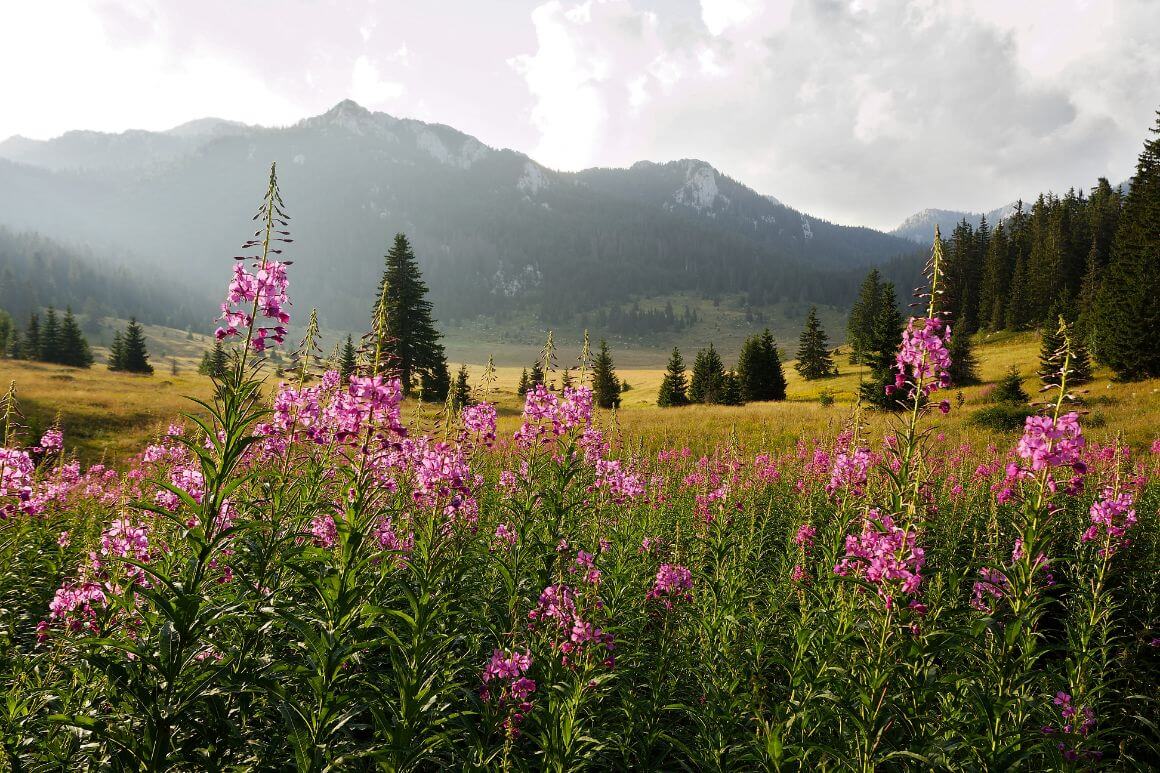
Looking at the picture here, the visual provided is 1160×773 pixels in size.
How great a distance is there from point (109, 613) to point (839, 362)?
88063 millimetres

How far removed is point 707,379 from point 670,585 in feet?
173

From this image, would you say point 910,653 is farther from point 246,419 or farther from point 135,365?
point 135,365

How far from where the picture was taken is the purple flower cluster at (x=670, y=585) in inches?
218

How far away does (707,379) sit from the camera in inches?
2226

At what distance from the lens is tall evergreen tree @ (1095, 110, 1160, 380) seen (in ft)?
119

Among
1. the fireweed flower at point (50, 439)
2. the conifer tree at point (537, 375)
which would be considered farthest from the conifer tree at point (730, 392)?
the fireweed flower at point (50, 439)

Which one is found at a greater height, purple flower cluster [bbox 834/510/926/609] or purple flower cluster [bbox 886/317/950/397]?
purple flower cluster [bbox 886/317/950/397]

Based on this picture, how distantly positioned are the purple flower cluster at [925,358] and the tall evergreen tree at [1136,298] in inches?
1914

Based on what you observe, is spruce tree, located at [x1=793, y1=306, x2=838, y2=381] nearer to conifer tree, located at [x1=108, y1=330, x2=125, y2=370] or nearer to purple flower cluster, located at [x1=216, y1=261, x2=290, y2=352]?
purple flower cluster, located at [x1=216, y1=261, x2=290, y2=352]

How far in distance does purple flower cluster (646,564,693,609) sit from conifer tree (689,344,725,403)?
49530mm

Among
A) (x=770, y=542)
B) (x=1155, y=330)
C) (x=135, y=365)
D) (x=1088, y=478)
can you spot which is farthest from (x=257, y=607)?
(x=135, y=365)

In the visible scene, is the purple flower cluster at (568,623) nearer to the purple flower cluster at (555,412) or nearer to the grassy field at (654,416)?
the purple flower cluster at (555,412)

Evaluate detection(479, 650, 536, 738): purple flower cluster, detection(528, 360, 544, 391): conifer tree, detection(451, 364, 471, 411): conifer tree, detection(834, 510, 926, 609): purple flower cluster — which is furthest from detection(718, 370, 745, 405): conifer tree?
detection(479, 650, 536, 738): purple flower cluster

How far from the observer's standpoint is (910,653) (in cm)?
353
